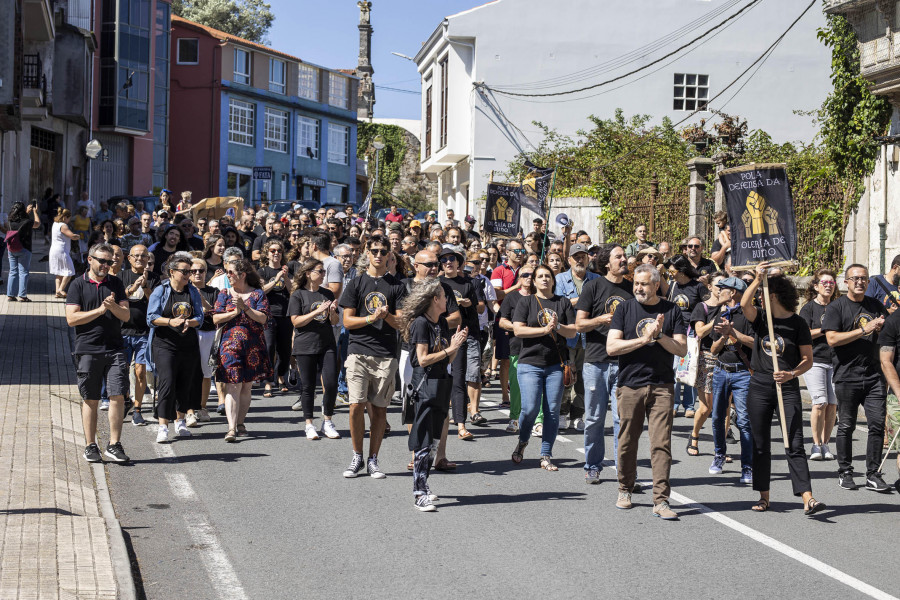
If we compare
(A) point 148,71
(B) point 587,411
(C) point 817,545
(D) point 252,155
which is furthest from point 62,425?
(D) point 252,155

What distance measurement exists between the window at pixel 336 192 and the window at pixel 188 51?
1146 cm

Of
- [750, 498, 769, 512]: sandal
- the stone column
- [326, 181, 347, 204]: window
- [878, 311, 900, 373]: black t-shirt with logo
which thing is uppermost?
[326, 181, 347, 204]: window

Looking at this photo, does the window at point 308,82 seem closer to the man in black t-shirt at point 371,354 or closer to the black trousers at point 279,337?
the black trousers at point 279,337

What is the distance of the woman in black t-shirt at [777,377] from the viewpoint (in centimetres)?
812

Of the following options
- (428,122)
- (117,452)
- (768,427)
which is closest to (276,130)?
(428,122)

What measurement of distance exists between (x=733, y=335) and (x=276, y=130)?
1987 inches

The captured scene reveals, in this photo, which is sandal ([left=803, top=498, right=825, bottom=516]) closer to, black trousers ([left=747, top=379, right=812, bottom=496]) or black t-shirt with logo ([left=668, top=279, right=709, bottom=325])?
black trousers ([left=747, top=379, right=812, bottom=496])

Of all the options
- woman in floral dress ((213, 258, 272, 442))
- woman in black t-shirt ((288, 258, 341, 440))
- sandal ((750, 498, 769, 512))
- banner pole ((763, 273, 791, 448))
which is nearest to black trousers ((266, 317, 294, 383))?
woman in black t-shirt ((288, 258, 341, 440))

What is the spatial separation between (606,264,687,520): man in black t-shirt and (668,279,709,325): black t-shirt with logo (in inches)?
113

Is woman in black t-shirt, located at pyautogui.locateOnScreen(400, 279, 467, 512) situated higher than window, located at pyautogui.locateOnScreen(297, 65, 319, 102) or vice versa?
window, located at pyautogui.locateOnScreen(297, 65, 319, 102)

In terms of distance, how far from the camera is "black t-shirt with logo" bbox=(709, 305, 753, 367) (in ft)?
29.5

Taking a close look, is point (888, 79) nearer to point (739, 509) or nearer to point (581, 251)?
point (581, 251)

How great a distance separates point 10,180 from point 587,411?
27.8 meters

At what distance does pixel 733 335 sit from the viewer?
29.1 feet
